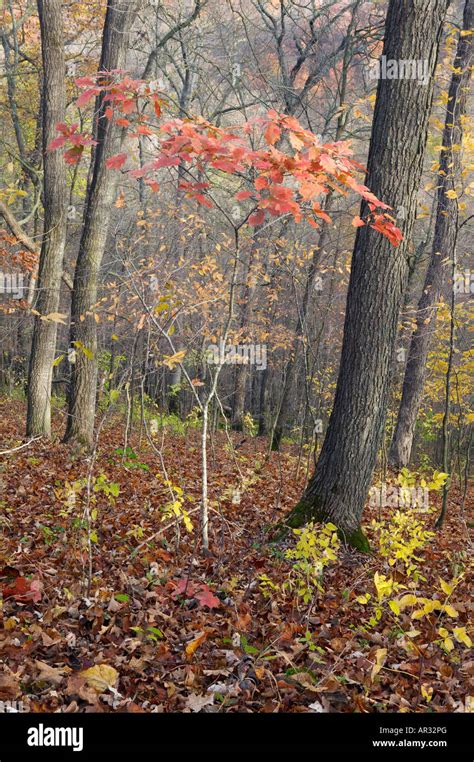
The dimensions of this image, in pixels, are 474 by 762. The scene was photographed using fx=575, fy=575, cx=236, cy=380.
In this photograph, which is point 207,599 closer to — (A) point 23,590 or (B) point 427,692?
(A) point 23,590

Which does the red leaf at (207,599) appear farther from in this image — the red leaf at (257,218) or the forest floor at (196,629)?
the red leaf at (257,218)

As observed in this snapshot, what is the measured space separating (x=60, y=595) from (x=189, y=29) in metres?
15.5

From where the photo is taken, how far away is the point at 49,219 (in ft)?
27.6

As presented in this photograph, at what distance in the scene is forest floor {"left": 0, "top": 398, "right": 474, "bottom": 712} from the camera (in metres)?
2.81

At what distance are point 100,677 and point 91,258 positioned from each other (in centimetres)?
667

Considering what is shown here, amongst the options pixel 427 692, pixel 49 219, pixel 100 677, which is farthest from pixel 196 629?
pixel 49 219

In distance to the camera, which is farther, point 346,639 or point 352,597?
point 352,597

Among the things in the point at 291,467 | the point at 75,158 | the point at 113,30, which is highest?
the point at 113,30

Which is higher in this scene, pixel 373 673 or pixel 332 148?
pixel 332 148

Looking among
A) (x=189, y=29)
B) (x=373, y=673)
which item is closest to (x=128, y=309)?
(x=189, y=29)

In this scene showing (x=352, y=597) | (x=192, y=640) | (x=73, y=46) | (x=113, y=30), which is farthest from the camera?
(x=73, y=46)
